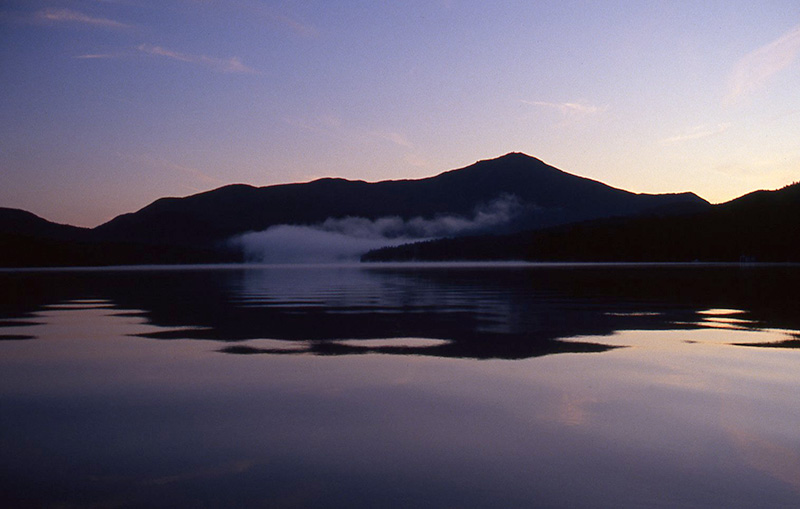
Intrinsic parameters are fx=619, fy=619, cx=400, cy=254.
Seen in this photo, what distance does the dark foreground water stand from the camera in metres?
6.84

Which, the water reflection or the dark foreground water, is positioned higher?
the water reflection

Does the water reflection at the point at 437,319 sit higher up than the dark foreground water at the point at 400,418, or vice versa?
the water reflection at the point at 437,319

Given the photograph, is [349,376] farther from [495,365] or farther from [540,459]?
[540,459]

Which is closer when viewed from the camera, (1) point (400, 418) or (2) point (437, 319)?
(1) point (400, 418)

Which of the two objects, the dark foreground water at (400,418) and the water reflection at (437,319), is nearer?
the dark foreground water at (400,418)

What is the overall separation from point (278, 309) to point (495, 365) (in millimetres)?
16344

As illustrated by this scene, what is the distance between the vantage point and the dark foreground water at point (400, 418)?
6844 mm

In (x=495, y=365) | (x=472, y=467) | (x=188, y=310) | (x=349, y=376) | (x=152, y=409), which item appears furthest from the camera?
(x=188, y=310)

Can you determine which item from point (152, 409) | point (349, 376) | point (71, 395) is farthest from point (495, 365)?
point (71, 395)

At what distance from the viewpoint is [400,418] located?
9633 millimetres

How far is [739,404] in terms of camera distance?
1055cm

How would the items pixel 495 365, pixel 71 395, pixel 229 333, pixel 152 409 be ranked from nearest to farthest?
pixel 152 409 < pixel 71 395 < pixel 495 365 < pixel 229 333

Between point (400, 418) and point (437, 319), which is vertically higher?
point (437, 319)

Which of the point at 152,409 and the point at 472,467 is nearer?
the point at 472,467
